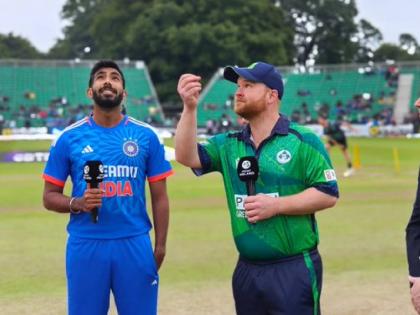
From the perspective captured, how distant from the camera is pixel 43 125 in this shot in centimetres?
5338

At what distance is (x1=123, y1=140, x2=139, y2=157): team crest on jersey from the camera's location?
475 cm

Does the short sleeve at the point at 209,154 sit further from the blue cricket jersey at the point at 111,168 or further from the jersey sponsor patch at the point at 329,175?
the jersey sponsor patch at the point at 329,175

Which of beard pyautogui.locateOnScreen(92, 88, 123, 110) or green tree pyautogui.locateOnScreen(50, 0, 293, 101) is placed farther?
green tree pyautogui.locateOnScreen(50, 0, 293, 101)

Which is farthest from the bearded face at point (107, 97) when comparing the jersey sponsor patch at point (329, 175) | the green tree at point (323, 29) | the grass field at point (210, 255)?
the green tree at point (323, 29)

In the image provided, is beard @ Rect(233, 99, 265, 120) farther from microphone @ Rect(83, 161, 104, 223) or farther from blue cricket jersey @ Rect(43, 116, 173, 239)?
microphone @ Rect(83, 161, 104, 223)

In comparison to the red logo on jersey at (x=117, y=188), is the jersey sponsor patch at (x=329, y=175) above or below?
above

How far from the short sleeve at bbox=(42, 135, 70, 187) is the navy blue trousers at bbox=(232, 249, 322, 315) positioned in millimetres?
1502

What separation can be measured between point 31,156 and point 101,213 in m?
24.3

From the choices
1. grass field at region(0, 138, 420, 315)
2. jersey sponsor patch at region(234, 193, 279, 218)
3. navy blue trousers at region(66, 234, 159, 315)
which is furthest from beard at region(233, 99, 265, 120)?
grass field at region(0, 138, 420, 315)

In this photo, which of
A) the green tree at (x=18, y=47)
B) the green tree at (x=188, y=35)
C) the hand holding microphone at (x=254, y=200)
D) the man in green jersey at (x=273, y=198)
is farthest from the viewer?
the green tree at (x=18, y=47)

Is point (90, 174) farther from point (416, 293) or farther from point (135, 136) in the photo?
point (416, 293)

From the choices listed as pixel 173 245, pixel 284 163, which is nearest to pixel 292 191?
pixel 284 163

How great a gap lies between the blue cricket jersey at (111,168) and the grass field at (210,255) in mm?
2523

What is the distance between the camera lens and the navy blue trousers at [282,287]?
4.16m
